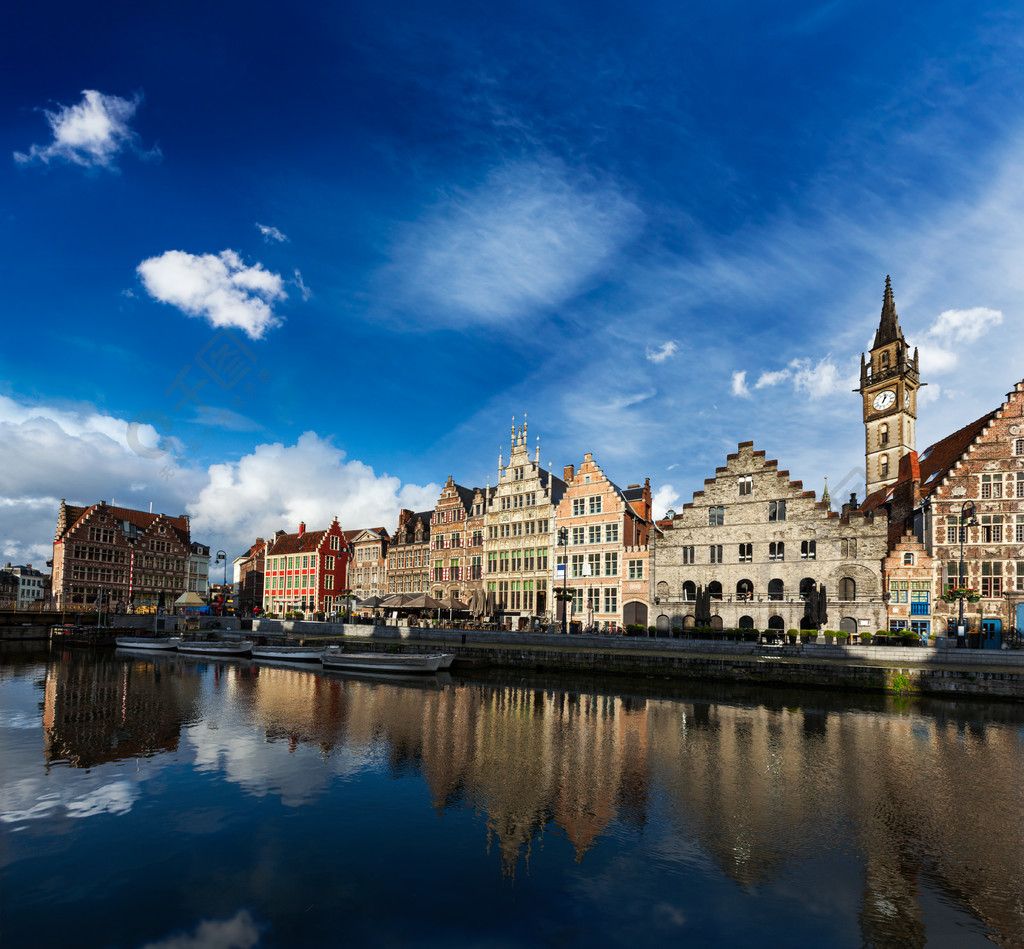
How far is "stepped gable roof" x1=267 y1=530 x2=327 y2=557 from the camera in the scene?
94.9 m

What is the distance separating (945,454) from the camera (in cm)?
5656

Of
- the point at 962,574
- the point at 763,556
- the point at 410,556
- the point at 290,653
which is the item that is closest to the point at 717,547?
the point at 763,556

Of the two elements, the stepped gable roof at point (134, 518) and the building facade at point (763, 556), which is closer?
the building facade at point (763, 556)

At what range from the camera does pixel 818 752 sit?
72.7 ft

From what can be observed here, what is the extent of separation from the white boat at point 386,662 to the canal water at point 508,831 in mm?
17375

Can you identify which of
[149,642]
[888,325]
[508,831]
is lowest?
[149,642]

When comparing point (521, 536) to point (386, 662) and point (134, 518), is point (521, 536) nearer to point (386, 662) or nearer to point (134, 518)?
point (386, 662)

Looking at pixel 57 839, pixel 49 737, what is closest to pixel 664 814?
pixel 57 839

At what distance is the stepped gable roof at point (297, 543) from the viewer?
94875 millimetres

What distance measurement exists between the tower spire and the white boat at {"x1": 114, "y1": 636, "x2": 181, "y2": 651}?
93616 millimetres

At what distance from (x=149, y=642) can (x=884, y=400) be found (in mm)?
92103

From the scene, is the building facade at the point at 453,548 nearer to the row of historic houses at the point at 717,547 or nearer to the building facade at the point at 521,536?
the row of historic houses at the point at 717,547

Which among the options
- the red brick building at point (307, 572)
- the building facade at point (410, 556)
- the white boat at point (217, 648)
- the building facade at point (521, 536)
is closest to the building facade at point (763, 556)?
the building facade at point (521, 536)

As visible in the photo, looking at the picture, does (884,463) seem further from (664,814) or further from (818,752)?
(664,814)
